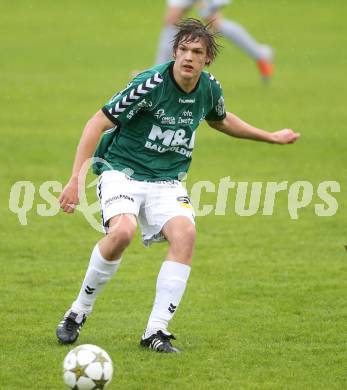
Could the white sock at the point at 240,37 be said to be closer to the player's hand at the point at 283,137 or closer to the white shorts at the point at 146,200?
the player's hand at the point at 283,137

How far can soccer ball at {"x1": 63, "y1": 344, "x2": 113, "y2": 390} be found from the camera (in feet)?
20.0

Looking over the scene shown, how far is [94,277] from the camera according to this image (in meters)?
7.29

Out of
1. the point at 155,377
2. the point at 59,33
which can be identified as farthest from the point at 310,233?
the point at 59,33

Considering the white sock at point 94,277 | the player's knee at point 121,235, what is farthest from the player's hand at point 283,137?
the white sock at point 94,277

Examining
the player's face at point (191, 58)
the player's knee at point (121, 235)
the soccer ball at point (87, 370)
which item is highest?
the player's face at point (191, 58)

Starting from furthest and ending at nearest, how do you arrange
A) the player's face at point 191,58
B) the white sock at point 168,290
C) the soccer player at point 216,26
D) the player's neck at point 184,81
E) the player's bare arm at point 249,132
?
the soccer player at point 216,26 → the player's bare arm at point 249,132 → the player's neck at point 184,81 → the player's face at point 191,58 → the white sock at point 168,290

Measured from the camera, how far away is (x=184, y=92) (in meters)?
7.51

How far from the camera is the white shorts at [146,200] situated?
7375mm

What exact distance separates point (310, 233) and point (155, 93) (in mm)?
4048

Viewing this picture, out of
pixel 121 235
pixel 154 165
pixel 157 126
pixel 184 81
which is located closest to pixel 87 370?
pixel 121 235

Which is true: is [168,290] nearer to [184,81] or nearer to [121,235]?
[121,235]

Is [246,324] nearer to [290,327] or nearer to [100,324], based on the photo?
[290,327]

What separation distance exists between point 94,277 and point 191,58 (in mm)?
1538

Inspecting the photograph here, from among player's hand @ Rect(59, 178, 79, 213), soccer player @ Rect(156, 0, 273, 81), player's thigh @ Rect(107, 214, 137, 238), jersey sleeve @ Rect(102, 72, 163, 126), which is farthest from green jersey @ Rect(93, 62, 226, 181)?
A: soccer player @ Rect(156, 0, 273, 81)
